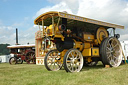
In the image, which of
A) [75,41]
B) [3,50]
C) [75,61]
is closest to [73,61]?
[75,61]

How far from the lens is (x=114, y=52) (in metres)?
8.37

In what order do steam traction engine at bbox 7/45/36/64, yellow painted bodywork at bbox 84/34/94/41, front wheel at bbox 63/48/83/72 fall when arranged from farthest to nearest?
steam traction engine at bbox 7/45/36/64
yellow painted bodywork at bbox 84/34/94/41
front wheel at bbox 63/48/83/72

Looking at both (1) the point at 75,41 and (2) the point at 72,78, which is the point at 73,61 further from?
(2) the point at 72,78

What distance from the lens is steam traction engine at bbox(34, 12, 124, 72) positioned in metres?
6.60

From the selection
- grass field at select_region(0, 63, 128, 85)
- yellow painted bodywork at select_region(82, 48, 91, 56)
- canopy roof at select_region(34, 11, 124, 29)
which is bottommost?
grass field at select_region(0, 63, 128, 85)

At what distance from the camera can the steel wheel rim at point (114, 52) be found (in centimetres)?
795

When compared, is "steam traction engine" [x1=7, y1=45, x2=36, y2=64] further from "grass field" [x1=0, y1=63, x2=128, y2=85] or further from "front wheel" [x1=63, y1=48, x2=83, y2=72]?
"grass field" [x1=0, y1=63, x2=128, y2=85]

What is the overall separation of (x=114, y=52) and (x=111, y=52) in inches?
15.5

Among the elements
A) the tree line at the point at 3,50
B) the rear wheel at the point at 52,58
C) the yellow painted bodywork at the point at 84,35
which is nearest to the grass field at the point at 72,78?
the rear wheel at the point at 52,58

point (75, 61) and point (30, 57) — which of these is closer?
point (75, 61)

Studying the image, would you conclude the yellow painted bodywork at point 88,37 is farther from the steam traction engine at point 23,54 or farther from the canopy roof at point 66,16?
the steam traction engine at point 23,54

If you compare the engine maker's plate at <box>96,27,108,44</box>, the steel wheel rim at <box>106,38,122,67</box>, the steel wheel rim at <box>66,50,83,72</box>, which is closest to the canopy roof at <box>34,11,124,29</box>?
the engine maker's plate at <box>96,27,108,44</box>

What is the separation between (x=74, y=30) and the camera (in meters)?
7.95

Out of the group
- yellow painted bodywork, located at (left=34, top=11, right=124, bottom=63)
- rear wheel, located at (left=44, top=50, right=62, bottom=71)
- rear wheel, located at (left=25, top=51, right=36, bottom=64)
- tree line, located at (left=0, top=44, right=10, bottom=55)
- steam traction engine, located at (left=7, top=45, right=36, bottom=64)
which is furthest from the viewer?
tree line, located at (left=0, top=44, right=10, bottom=55)
